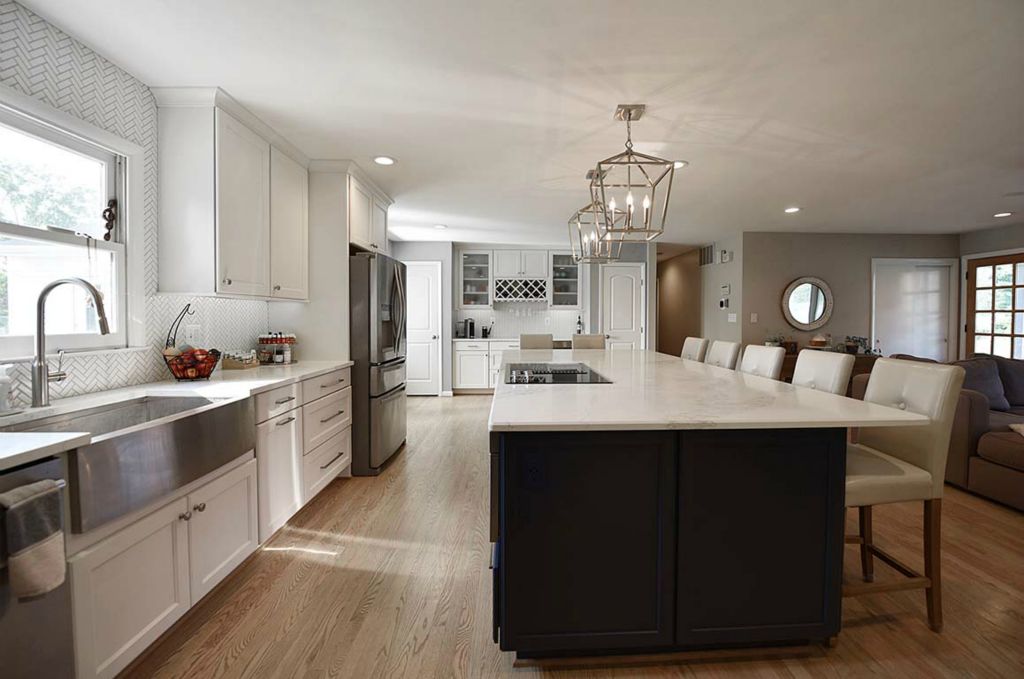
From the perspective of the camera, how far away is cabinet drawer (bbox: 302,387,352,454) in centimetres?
291

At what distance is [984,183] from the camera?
156 inches

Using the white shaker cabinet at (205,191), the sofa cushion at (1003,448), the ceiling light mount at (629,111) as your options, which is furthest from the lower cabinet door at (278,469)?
the sofa cushion at (1003,448)

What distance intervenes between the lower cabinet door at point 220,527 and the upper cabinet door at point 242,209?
1.04 metres

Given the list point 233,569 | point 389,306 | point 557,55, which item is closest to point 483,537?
point 233,569

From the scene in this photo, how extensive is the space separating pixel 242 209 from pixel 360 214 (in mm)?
1230

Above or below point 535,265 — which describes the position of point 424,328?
below

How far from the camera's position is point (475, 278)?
7582 millimetres

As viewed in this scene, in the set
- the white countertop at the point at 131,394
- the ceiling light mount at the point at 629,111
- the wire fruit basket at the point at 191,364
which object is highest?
the ceiling light mount at the point at 629,111

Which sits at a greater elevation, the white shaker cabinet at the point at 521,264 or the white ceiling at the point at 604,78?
the white ceiling at the point at 604,78

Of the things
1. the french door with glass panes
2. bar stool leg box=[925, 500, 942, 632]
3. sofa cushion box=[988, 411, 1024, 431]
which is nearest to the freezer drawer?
bar stool leg box=[925, 500, 942, 632]

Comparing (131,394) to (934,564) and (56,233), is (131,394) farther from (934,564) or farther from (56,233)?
(934,564)

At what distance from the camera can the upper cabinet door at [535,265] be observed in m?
7.52

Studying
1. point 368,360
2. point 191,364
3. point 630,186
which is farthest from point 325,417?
point 630,186

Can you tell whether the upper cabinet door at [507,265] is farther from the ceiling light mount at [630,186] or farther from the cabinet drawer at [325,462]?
the cabinet drawer at [325,462]
